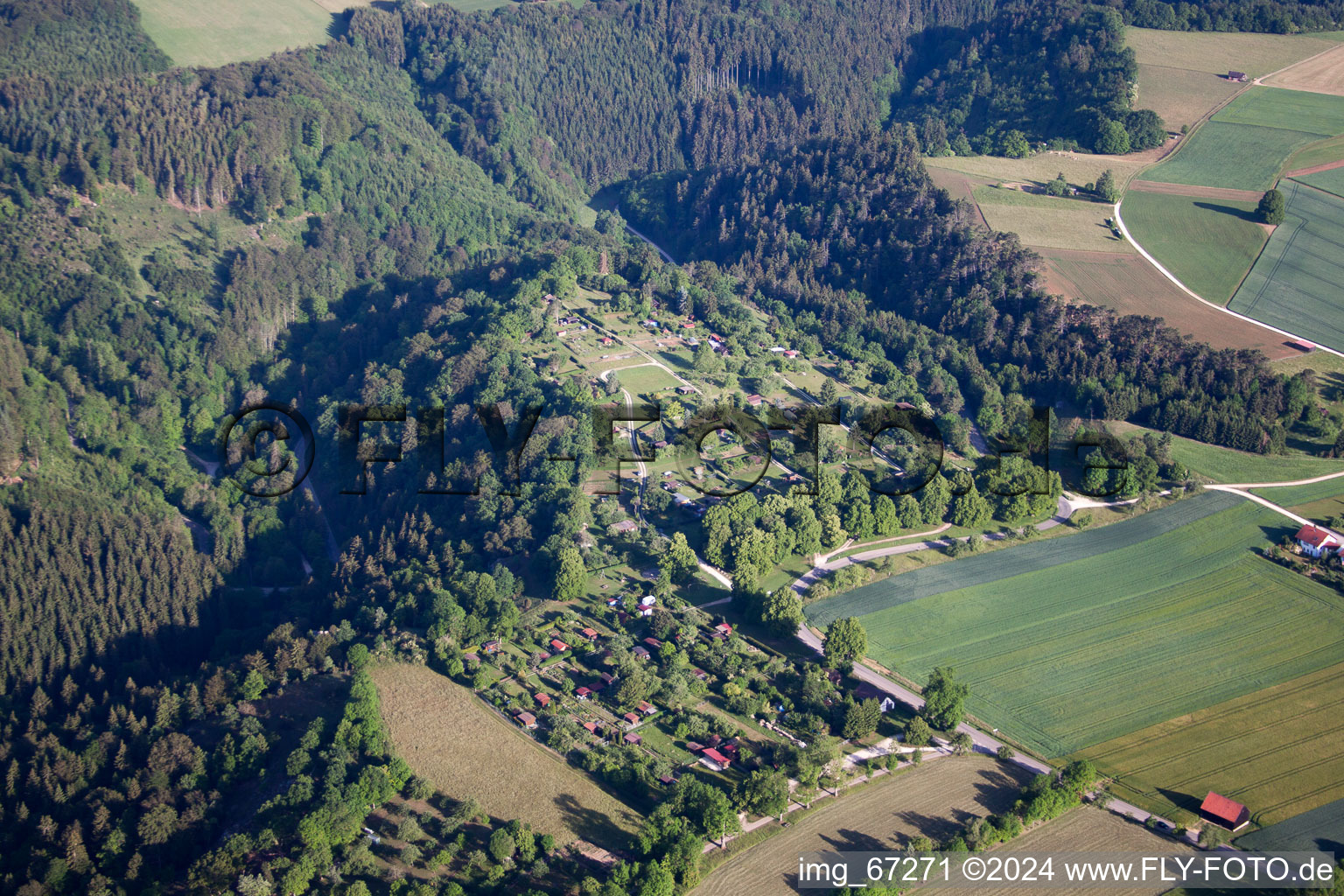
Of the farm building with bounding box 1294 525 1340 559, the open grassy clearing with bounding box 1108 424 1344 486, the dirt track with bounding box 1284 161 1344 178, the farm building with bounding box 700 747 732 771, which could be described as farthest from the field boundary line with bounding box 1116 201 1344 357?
the farm building with bounding box 700 747 732 771

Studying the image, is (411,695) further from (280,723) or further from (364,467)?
(364,467)

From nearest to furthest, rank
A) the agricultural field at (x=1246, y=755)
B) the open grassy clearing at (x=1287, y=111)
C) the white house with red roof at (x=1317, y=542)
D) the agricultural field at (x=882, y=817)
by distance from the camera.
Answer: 1. the agricultural field at (x=882, y=817)
2. the agricultural field at (x=1246, y=755)
3. the white house with red roof at (x=1317, y=542)
4. the open grassy clearing at (x=1287, y=111)

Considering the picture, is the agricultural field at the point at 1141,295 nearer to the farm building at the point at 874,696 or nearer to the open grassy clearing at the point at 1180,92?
the open grassy clearing at the point at 1180,92

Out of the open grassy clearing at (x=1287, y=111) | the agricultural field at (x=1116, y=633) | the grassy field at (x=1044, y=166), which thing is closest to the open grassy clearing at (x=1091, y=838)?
the agricultural field at (x=1116, y=633)

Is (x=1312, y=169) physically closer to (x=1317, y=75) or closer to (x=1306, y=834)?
(x=1317, y=75)

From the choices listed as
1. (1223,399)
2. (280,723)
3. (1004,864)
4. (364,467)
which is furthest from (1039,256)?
(280,723)

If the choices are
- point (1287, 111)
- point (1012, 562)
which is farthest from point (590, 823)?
point (1287, 111)
